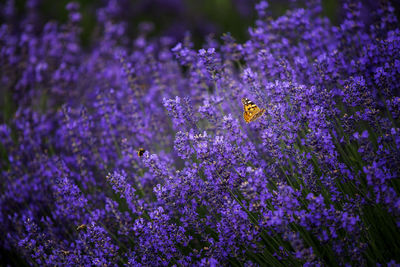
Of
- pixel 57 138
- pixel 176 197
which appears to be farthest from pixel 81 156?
pixel 176 197

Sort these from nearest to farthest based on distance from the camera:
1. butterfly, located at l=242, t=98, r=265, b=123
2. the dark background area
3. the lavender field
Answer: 1. the lavender field
2. butterfly, located at l=242, t=98, r=265, b=123
3. the dark background area

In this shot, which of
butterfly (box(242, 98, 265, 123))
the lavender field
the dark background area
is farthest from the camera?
the dark background area

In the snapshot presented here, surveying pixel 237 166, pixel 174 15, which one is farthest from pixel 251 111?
pixel 174 15

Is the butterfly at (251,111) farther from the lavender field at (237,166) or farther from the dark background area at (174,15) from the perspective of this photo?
the dark background area at (174,15)

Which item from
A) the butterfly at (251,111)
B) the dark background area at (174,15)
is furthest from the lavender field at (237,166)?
the dark background area at (174,15)

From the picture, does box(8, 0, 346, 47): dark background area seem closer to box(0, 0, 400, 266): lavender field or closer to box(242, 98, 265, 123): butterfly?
box(0, 0, 400, 266): lavender field

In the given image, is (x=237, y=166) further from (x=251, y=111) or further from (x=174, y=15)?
(x=174, y=15)

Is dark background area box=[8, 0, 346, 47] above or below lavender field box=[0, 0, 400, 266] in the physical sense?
above

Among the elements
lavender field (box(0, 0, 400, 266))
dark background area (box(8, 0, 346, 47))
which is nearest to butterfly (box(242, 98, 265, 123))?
lavender field (box(0, 0, 400, 266))
